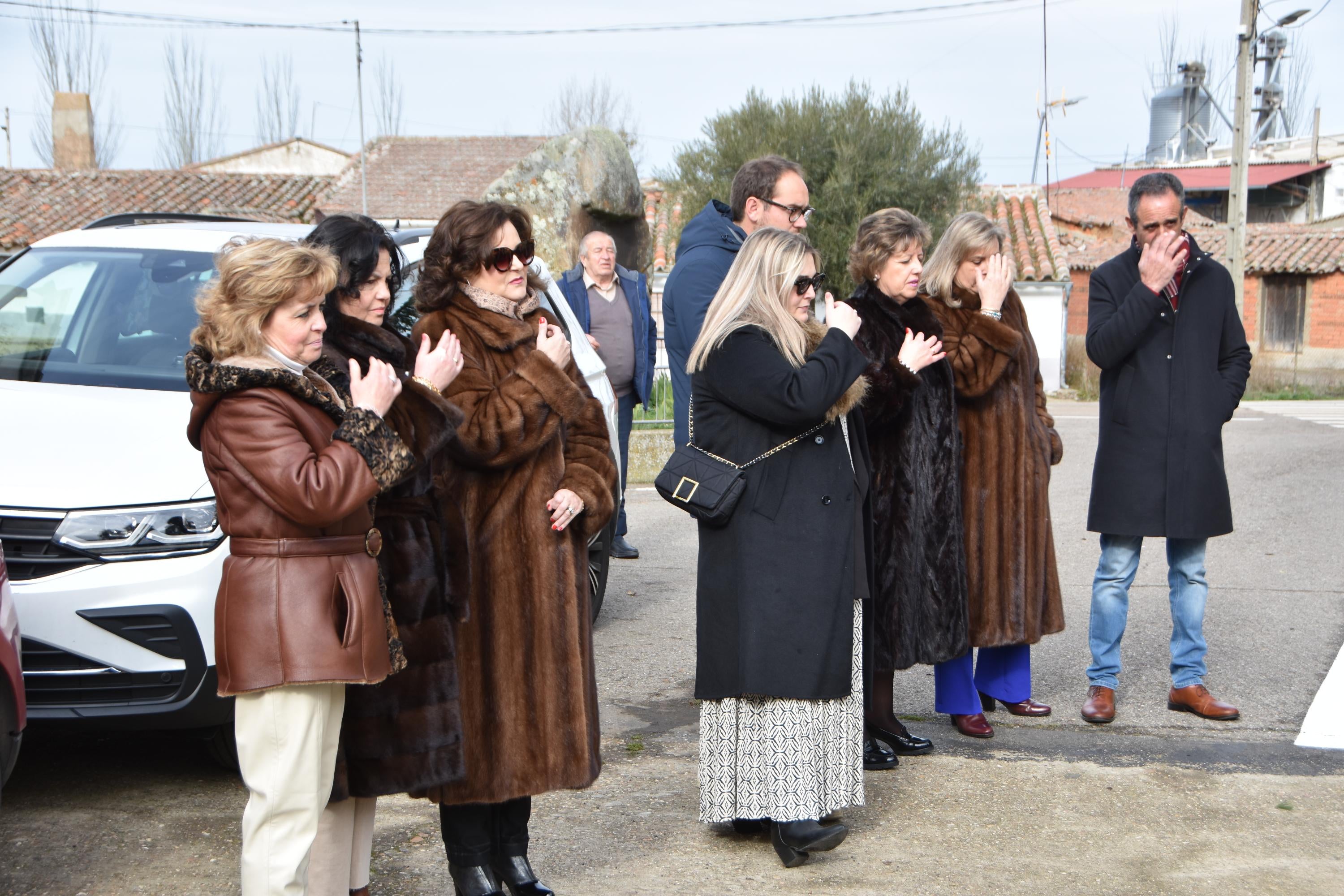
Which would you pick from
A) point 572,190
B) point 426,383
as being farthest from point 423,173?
point 426,383

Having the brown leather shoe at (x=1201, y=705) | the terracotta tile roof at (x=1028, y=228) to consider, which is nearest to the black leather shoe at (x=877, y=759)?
the brown leather shoe at (x=1201, y=705)

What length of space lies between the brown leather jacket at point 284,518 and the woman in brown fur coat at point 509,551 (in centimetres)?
59

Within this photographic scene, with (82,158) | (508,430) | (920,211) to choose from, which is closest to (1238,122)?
(920,211)

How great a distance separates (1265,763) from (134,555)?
399cm

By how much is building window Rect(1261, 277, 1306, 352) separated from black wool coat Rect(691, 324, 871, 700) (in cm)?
3460

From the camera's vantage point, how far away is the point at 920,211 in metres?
23.9

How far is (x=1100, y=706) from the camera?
203 inches

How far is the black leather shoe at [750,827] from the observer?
401 centimetres

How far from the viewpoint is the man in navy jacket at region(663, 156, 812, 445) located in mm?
4660

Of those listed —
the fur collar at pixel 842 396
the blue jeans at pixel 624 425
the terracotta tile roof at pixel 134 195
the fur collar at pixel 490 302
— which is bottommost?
the blue jeans at pixel 624 425

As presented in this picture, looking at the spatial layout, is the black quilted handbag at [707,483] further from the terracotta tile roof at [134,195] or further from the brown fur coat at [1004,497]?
the terracotta tile roof at [134,195]

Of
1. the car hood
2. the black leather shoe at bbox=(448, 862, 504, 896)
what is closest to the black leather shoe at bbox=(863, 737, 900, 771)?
the black leather shoe at bbox=(448, 862, 504, 896)

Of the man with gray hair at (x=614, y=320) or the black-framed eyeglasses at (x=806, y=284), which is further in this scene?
the man with gray hair at (x=614, y=320)

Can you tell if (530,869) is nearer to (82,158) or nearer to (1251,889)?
(1251,889)
